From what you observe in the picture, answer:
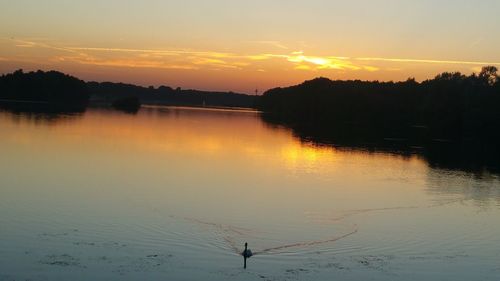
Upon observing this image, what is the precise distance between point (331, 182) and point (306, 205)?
6601 millimetres

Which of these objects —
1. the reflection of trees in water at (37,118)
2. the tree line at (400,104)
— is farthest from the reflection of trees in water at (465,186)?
the tree line at (400,104)

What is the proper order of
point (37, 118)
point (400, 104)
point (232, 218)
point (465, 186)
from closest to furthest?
point (232, 218), point (465, 186), point (37, 118), point (400, 104)

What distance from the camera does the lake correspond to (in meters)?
13.0

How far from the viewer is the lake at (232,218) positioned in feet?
42.8

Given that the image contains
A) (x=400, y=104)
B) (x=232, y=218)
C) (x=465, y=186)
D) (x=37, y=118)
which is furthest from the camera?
(x=400, y=104)

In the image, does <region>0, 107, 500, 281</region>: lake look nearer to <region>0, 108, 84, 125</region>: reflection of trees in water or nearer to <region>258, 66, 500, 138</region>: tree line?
<region>0, 108, 84, 125</region>: reflection of trees in water

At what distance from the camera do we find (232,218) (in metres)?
18.2

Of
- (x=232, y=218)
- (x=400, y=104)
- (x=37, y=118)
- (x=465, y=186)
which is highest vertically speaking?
(x=400, y=104)

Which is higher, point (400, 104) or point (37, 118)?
point (400, 104)

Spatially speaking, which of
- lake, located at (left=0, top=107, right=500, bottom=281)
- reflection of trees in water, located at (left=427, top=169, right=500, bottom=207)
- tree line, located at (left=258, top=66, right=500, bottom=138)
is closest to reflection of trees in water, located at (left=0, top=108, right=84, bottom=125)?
lake, located at (left=0, top=107, right=500, bottom=281)

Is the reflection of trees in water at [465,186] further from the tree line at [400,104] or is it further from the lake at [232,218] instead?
the tree line at [400,104]

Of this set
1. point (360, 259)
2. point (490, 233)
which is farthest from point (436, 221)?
point (360, 259)

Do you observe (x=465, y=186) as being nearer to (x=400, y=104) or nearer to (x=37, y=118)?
(x=37, y=118)

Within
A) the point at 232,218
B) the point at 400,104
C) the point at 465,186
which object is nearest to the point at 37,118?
the point at 465,186
